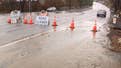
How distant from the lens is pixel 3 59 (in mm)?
11016

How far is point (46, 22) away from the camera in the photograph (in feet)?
84.8

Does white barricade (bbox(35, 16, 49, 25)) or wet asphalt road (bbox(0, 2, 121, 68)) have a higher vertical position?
white barricade (bbox(35, 16, 49, 25))

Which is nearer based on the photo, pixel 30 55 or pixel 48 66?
pixel 48 66

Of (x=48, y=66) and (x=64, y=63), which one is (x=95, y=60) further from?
(x=48, y=66)

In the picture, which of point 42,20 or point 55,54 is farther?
point 42,20

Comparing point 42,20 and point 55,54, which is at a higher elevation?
point 42,20

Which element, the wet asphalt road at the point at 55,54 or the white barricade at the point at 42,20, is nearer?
the wet asphalt road at the point at 55,54

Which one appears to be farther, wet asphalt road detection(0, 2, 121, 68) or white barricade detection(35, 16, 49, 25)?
white barricade detection(35, 16, 49, 25)

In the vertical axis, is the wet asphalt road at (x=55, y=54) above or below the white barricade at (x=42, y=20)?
below

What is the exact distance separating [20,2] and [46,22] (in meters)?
26.7

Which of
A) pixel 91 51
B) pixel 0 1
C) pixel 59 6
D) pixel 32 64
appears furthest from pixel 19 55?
pixel 59 6

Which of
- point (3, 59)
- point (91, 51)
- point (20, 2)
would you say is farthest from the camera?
point (20, 2)

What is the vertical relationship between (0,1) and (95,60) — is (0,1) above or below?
above

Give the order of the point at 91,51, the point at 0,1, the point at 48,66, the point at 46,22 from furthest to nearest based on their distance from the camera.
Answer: the point at 0,1, the point at 46,22, the point at 91,51, the point at 48,66
